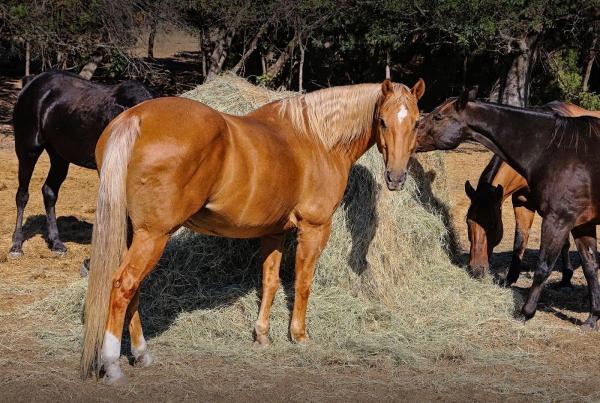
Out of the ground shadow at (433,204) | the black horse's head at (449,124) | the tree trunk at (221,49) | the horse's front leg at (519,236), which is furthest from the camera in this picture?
the tree trunk at (221,49)

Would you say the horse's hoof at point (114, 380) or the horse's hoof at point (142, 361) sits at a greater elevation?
the horse's hoof at point (114, 380)

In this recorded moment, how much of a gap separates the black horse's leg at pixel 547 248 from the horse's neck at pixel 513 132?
1.42 feet

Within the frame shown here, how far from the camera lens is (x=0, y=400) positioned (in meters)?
3.96

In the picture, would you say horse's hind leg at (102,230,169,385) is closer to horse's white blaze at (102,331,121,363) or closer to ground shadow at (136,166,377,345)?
horse's white blaze at (102,331,121,363)

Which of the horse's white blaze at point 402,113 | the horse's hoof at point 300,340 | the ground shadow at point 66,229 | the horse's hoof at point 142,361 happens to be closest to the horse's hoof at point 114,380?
the horse's hoof at point 142,361

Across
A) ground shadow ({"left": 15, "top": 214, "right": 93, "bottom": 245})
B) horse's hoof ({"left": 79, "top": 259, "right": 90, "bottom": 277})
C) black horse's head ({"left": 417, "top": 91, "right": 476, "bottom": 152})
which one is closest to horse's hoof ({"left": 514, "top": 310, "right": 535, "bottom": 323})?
black horse's head ({"left": 417, "top": 91, "right": 476, "bottom": 152})

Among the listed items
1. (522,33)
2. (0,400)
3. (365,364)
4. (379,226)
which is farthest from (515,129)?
Result: (522,33)

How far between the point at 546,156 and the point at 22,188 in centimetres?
503

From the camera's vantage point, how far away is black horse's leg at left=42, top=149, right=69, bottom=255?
25.3 ft

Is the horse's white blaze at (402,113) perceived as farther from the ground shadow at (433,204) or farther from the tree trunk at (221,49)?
the tree trunk at (221,49)

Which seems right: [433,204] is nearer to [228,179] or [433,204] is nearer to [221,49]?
[228,179]

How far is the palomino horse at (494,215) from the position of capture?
6766 mm

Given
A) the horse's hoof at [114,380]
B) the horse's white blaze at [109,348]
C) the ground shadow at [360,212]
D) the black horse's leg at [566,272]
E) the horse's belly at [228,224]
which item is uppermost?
the horse's belly at [228,224]

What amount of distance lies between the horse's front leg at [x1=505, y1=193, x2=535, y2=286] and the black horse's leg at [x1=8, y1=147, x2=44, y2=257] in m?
4.69
